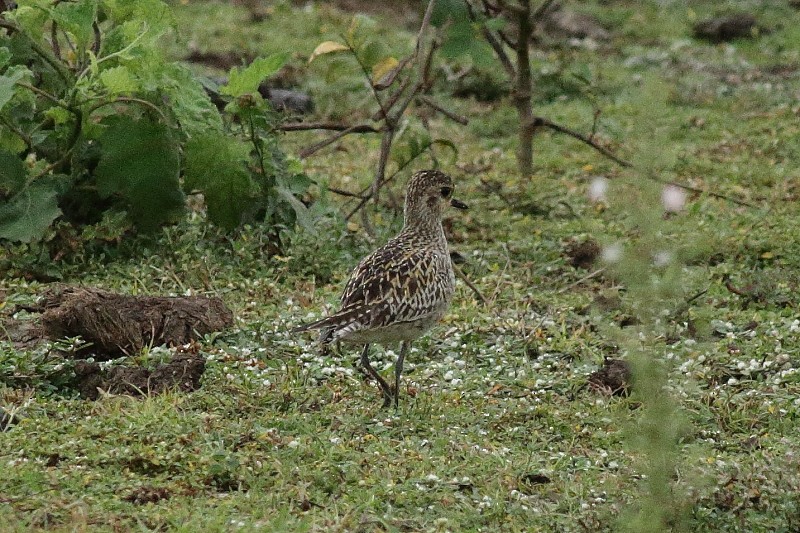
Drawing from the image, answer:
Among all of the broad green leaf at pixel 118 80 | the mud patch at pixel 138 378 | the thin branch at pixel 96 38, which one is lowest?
the mud patch at pixel 138 378

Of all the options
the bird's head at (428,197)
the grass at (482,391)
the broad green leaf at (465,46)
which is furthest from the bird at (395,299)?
the broad green leaf at (465,46)

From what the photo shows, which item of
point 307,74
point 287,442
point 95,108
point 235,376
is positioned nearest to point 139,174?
point 95,108

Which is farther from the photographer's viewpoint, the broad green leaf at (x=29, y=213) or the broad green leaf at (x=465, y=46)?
the broad green leaf at (x=465, y=46)

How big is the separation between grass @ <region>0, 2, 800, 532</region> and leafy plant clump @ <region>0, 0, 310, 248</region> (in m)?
0.28

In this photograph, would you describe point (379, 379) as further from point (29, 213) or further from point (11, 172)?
point (11, 172)

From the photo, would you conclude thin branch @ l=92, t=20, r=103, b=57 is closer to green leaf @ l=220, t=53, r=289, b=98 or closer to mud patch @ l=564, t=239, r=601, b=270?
green leaf @ l=220, t=53, r=289, b=98

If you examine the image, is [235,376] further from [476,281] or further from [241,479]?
[476,281]

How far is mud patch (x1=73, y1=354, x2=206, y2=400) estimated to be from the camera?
6.55 metres

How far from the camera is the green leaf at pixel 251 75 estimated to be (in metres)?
8.28

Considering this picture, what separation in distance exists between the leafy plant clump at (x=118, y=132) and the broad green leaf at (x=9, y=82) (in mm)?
155

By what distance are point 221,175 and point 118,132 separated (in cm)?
66

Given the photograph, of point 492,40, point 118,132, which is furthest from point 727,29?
point 118,132

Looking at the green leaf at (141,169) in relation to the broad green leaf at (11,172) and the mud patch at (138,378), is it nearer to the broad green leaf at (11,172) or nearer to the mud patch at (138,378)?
the broad green leaf at (11,172)

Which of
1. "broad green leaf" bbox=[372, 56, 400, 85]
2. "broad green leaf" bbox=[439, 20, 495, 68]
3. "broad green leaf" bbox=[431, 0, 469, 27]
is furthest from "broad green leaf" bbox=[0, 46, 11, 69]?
A: "broad green leaf" bbox=[431, 0, 469, 27]
